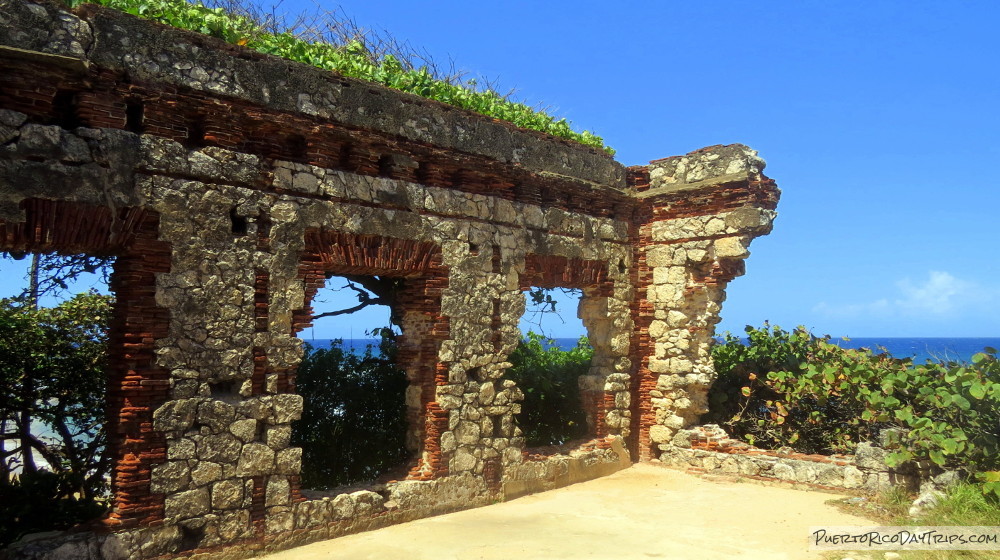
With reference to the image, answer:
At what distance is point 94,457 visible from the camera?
762cm

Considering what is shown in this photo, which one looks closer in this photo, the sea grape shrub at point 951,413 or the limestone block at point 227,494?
the limestone block at point 227,494

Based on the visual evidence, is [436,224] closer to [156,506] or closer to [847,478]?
[156,506]

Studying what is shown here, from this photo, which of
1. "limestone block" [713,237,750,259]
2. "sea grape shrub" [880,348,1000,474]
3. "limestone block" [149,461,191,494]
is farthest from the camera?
"limestone block" [713,237,750,259]

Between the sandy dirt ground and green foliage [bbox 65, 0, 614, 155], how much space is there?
4580 mm

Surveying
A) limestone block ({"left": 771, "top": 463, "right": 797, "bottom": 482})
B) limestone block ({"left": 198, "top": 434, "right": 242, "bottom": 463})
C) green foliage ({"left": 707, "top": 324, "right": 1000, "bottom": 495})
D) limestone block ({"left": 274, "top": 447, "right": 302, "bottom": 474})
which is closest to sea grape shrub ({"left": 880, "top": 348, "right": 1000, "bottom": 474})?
green foliage ({"left": 707, "top": 324, "right": 1000, "bottom": 495})

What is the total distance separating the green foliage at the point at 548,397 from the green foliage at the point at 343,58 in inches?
132

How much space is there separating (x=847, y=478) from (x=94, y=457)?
332 inches

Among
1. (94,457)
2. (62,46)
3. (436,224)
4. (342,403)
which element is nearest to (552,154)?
(436,224)

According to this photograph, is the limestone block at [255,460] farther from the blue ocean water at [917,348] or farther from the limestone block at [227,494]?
the blue ocean water at [917,348]

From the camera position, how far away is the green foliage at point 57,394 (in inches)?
255

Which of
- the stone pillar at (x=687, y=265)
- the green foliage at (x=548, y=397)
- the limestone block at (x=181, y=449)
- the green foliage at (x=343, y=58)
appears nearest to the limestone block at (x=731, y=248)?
the stone pillar at (x=687, y=265)

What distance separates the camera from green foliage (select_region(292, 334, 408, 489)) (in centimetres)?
843

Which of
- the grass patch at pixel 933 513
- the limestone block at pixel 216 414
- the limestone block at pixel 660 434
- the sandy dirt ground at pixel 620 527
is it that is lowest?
the sandy dirt ground at pixel 620 527

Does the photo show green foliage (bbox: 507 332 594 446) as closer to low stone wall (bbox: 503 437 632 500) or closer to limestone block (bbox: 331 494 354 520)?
low stone wall (bbox: 503 437 632 500)
